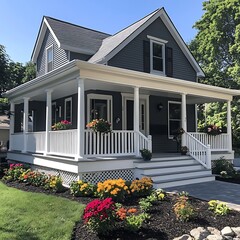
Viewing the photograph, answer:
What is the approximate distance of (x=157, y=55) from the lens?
14.9 m

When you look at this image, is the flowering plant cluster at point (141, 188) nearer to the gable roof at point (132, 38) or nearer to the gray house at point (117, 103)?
the gray house at point (117, 103)

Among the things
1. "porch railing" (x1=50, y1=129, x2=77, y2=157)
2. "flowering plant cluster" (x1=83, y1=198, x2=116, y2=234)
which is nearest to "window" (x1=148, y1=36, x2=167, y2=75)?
"porch railing" (x1=50, y1=129, x2=77, y2=157)

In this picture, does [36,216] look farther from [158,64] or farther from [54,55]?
[54,55]

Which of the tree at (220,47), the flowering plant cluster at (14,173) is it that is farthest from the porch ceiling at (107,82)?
the tree at (220,47)

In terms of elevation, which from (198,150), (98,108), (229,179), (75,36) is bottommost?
(229,179)

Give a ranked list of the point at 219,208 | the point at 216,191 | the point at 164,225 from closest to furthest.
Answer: the point at 164,225
the point at 219,208
the point at 216,191

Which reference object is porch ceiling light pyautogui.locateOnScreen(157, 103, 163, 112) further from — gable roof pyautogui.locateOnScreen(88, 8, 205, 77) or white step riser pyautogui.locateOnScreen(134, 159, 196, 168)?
white step riser pyautogui.locateOnScreen(134, 159, 196, 168)

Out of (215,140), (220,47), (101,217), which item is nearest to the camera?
(101,217)

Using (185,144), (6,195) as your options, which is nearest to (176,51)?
(185,144)

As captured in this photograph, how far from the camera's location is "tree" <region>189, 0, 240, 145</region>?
22594mm

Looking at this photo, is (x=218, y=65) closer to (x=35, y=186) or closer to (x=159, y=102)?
(x=159, y=102)

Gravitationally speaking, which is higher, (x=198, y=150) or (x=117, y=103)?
(x=117, y=103)

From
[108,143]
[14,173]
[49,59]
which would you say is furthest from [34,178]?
[49,59]

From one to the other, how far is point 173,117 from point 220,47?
1201 centimetres
